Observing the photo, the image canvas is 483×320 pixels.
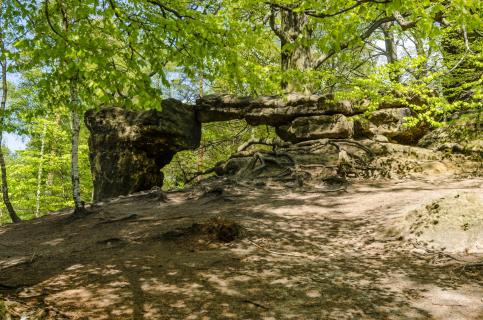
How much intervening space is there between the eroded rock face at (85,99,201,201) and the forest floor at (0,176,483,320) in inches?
169

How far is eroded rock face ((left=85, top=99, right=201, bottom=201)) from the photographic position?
13.0m

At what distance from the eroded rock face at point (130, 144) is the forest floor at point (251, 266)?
14.1ft

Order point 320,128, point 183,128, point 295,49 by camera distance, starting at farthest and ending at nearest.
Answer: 1. point 295,49
2. point 183,128
3. point 320,128

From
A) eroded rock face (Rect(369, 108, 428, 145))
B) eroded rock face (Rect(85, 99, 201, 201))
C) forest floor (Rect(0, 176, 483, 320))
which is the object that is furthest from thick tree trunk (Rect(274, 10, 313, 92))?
forest floor (Rect(0, 176, 483, 320))

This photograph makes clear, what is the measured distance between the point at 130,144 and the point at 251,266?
9570 millimetres

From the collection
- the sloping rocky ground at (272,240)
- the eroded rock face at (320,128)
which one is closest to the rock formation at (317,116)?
the eroded rock face at (320,128)

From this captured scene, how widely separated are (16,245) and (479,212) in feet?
28.9

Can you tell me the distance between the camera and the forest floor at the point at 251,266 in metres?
3.56

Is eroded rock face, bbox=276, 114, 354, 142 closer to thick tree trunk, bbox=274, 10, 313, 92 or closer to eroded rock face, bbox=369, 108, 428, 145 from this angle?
eroded rock face, bbox=369, 108, 428, 145

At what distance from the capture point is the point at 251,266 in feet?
15.8

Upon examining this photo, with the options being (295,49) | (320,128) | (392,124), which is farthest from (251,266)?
(295,49)

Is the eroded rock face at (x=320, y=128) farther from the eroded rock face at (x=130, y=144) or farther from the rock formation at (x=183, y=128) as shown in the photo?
the eroded rock face at (x=130, y=144)

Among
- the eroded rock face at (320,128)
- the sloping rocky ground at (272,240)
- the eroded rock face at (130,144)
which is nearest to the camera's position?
the sloping rocky ground at (272,240)

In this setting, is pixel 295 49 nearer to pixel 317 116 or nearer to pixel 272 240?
pixel 317 116
